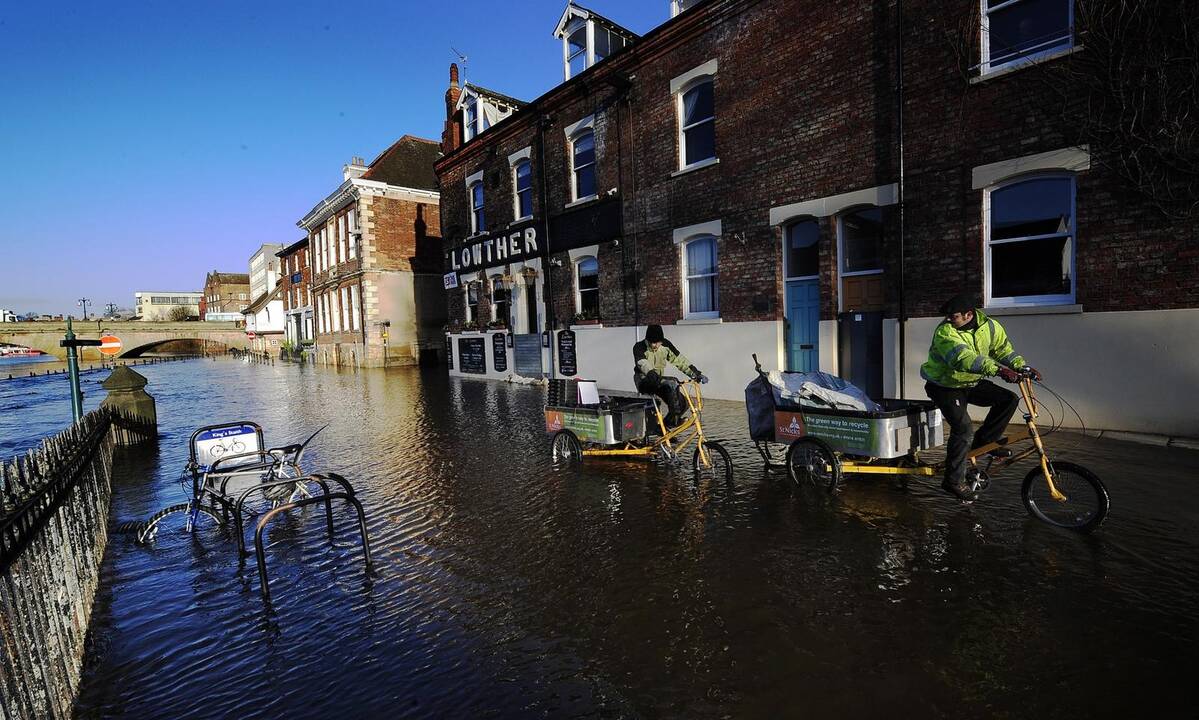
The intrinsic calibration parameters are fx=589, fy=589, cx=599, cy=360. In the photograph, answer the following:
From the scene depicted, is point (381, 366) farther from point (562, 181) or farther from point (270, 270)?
point (270, 270)

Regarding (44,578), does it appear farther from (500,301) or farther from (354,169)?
(354,169)

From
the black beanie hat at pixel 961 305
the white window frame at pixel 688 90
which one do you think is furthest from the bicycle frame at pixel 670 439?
the white window frame at pixel 688 90

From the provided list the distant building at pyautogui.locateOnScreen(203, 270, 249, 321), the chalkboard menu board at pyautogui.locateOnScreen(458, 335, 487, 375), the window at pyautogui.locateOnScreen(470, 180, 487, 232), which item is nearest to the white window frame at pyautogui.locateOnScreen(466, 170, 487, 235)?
the window at pyautogui.locateOnScreen(470, 180, 487, 232)

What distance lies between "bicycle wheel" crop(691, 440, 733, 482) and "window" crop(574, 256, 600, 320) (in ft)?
32.3

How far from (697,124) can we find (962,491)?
1071cm

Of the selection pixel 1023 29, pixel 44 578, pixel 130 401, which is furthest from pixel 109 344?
pixel 1023 29

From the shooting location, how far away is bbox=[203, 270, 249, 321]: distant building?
100125mm

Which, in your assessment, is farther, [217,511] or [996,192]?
[996,192]

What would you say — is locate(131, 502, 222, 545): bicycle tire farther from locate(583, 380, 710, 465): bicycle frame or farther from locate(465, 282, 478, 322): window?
locate(465, 282, 478, 322): window

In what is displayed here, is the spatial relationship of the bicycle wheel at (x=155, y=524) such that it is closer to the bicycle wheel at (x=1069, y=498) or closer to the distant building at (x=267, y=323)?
the bicycle wheel at (x=1069, y=498)

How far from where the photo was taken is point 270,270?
77.7 metres

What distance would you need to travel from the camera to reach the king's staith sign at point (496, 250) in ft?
62.8

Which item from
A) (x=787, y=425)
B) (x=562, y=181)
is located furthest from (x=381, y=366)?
(x=787, y=425)

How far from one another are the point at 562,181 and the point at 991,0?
36.7ft
